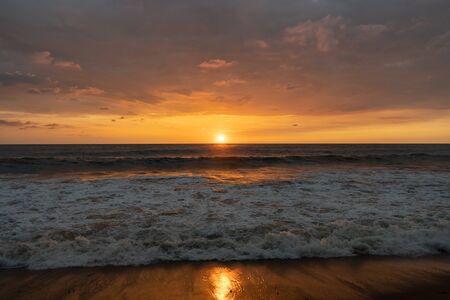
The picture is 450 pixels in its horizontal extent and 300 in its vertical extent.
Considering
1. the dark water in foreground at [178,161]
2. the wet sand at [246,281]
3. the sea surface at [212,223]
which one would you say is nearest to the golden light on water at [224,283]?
the wet sand at [246,281]

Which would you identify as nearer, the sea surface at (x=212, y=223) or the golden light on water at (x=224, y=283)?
the golden light on water at (x=224, y=283)

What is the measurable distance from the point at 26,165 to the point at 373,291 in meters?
28.3

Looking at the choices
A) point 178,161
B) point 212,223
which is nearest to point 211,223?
point 212,223

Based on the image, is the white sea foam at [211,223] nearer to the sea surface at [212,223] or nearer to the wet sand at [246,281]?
the sea surface at [212,223]

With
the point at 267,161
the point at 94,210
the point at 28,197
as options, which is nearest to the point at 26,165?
the point at 28,197

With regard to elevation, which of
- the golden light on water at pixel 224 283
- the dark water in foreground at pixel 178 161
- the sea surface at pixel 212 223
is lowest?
the golden light on water at pixel 224 283

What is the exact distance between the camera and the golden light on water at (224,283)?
4.63 meters

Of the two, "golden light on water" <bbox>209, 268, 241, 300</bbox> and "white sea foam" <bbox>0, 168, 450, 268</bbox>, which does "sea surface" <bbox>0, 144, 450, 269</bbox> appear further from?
"golden light on water" <bbox>209, 268, 241, 300</bbox>

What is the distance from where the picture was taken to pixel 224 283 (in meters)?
5.01

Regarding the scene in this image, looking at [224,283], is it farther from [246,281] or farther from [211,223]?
[211,223]

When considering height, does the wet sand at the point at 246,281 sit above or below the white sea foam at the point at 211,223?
below

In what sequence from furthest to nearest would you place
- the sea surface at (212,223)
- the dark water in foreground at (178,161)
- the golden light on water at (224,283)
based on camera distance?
the dark water in foreground at (178,161), the sea surface at (212,223), the golden light on water at (224,283)

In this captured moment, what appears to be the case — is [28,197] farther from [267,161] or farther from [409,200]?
[267,161]

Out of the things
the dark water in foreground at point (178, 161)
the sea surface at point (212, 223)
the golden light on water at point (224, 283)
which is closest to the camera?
the golden light on water at point (224, 283)
